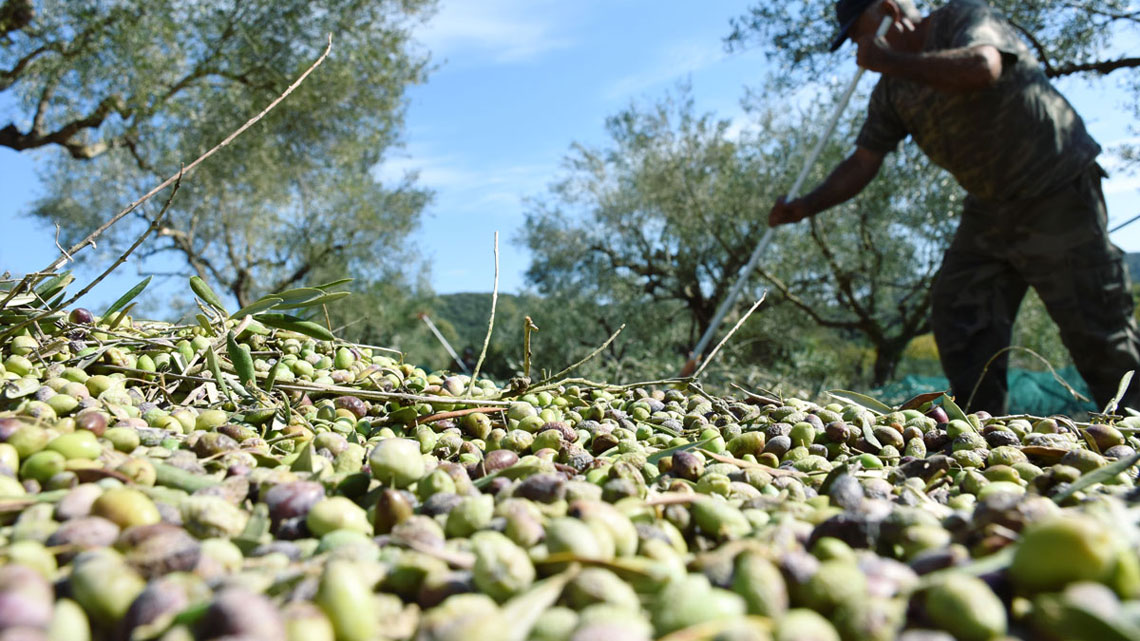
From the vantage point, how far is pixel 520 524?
34.6 inches

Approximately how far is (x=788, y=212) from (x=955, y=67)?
158cm

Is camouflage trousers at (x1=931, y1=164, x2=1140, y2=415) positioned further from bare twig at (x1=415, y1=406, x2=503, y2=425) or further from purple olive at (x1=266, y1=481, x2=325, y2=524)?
purple olive at (x1=266, y1=481, x2=325, y2=524)

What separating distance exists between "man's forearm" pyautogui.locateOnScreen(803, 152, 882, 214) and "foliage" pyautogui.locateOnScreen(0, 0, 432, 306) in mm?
7277

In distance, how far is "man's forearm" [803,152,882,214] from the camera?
4922 mm

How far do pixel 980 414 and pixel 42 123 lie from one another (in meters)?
11.8

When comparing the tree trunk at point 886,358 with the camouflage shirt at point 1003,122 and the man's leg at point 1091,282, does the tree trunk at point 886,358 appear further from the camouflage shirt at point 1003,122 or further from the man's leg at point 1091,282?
the camouflage shirt at point 1003,122

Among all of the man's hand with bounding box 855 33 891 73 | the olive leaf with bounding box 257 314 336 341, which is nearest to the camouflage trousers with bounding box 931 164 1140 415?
the man's hand with bounding box 855 33 891 73

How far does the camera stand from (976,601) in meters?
0.65

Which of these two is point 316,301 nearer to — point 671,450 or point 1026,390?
point 671,450

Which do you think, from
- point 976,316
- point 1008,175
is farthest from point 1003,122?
point 976,316

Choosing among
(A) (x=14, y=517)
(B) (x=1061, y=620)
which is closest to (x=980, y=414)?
(B) (x=1061, y=620)

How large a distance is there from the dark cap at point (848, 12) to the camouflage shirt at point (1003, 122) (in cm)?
47

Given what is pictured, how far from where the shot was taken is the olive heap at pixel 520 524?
666 millimetres

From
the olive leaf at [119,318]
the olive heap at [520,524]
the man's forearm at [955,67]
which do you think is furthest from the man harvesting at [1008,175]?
the olive leaf at [119,318]
